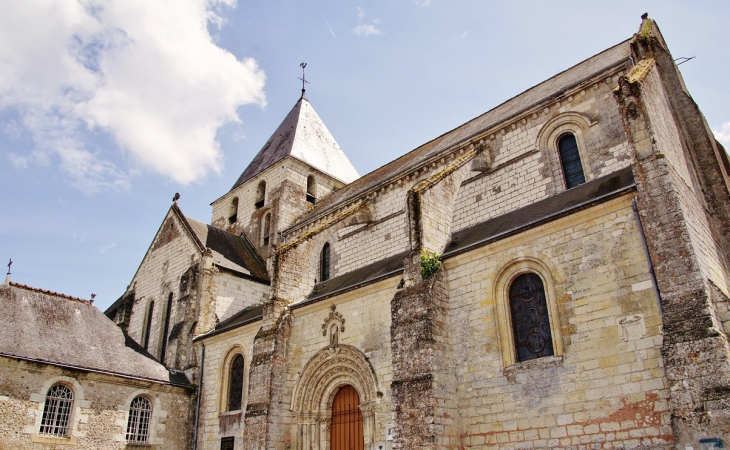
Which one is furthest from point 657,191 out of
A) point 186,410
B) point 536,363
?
point 186,410

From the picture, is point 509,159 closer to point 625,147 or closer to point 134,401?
point 625,147

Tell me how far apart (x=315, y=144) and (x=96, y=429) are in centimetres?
1522

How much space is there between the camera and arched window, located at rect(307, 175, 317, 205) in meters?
23.1

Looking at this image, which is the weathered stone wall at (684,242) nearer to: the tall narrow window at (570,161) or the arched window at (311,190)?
the tall narrow window at (570,161)

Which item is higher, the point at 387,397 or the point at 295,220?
the point at 295,220

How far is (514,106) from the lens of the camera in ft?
49.5

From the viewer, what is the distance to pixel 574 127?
12461 millimetres

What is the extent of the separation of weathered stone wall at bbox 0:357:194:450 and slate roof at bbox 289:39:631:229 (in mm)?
8220

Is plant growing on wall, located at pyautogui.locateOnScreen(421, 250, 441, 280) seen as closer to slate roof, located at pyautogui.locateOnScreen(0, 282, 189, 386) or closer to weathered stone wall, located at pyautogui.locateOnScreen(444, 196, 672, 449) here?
weathered stone wall, located at pyautogui.locateOnScreen(444, 196, 672, 449)

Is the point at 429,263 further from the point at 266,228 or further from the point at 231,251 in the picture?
the point at 266,228

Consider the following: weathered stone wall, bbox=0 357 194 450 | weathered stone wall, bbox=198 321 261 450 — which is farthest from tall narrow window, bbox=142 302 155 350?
weathered stone wall, bbox=0 357 194 450

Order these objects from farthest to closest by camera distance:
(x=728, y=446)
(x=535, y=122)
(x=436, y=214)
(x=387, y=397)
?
(x=535, y=122) < (x=436, y=214) < (x=387, y=397) < (x=728, y=446)

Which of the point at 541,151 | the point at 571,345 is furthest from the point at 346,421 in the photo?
the point at 541,151

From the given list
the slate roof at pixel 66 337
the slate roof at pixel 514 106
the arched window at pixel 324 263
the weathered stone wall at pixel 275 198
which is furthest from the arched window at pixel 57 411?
the slate roof at pixel 514 106
